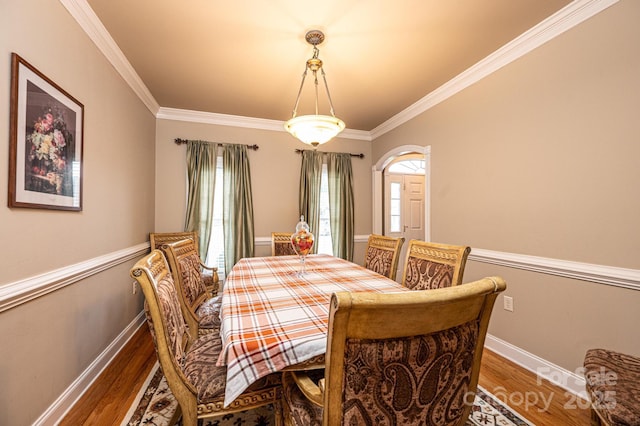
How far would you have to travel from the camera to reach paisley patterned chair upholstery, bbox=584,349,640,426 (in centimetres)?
100

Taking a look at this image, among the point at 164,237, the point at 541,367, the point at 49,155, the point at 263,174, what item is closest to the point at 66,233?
the point at 49,155

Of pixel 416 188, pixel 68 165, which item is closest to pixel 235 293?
pixel 68 165

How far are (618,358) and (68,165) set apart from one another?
3189 mm

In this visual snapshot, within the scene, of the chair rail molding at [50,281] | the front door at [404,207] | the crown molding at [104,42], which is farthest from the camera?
the front door at [404,207]

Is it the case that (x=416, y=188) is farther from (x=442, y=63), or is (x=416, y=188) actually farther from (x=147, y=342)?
(x=147, y=342)

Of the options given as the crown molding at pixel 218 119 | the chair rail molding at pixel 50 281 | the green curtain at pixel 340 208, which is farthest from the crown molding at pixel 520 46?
the chair rail molding at pixel 50 281

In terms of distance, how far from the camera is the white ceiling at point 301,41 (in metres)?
1.82

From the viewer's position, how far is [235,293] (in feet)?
4.98

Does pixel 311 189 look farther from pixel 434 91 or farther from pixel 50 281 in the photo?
pixel 50 281

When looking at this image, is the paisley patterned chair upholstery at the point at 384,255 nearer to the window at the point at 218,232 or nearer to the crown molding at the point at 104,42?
the window at the point at 218,232

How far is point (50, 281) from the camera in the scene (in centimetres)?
147

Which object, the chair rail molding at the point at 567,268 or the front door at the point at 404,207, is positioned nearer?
the chair rail molding at the point at 567,268

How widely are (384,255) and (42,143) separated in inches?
94.6

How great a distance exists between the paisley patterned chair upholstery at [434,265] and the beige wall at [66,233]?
7.36ft
